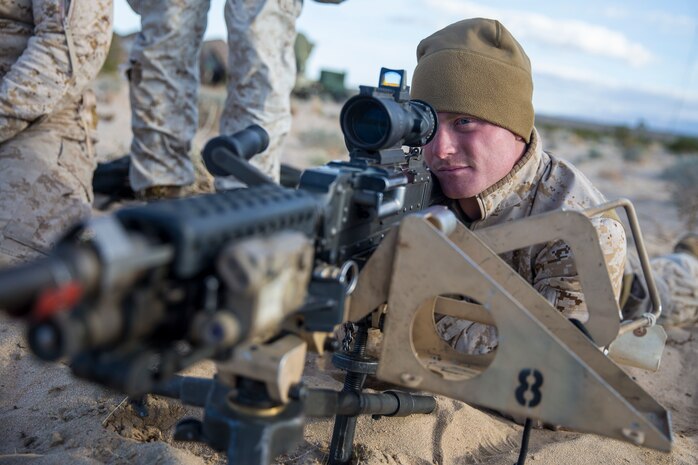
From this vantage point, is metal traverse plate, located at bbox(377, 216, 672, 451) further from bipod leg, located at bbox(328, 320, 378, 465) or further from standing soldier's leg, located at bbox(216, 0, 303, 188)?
standing soldier's leg, located at bbox(216, 0, 303, 188)

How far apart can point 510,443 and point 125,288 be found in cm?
213

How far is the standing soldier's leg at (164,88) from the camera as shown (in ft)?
13.9

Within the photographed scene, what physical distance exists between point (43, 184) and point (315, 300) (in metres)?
2.62

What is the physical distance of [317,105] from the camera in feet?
67.2

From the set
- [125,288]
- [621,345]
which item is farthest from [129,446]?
[621,345]

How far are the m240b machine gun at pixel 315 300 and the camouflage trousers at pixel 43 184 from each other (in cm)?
188

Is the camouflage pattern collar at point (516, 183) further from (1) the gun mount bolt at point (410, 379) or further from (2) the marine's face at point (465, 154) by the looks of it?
(1) the gun mount bolt at point (410, 379)

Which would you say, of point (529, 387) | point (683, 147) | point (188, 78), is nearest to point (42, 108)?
point (188, 78)

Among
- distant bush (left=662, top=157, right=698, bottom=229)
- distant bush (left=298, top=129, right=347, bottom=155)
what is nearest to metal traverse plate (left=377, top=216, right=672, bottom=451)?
distant bush (left=662, top=157, right=698, bottom=229)

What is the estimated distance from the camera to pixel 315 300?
5.74ft

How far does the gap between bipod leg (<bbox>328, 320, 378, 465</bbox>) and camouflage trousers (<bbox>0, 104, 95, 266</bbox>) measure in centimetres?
190

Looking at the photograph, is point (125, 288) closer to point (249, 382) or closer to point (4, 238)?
point (249, 382)

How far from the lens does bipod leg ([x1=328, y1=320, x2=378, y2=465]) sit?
2441mm

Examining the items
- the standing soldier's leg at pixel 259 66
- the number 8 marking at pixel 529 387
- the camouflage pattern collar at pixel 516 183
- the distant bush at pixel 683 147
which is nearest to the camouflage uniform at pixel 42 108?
the standing soldier's leg at pixel 259 66
